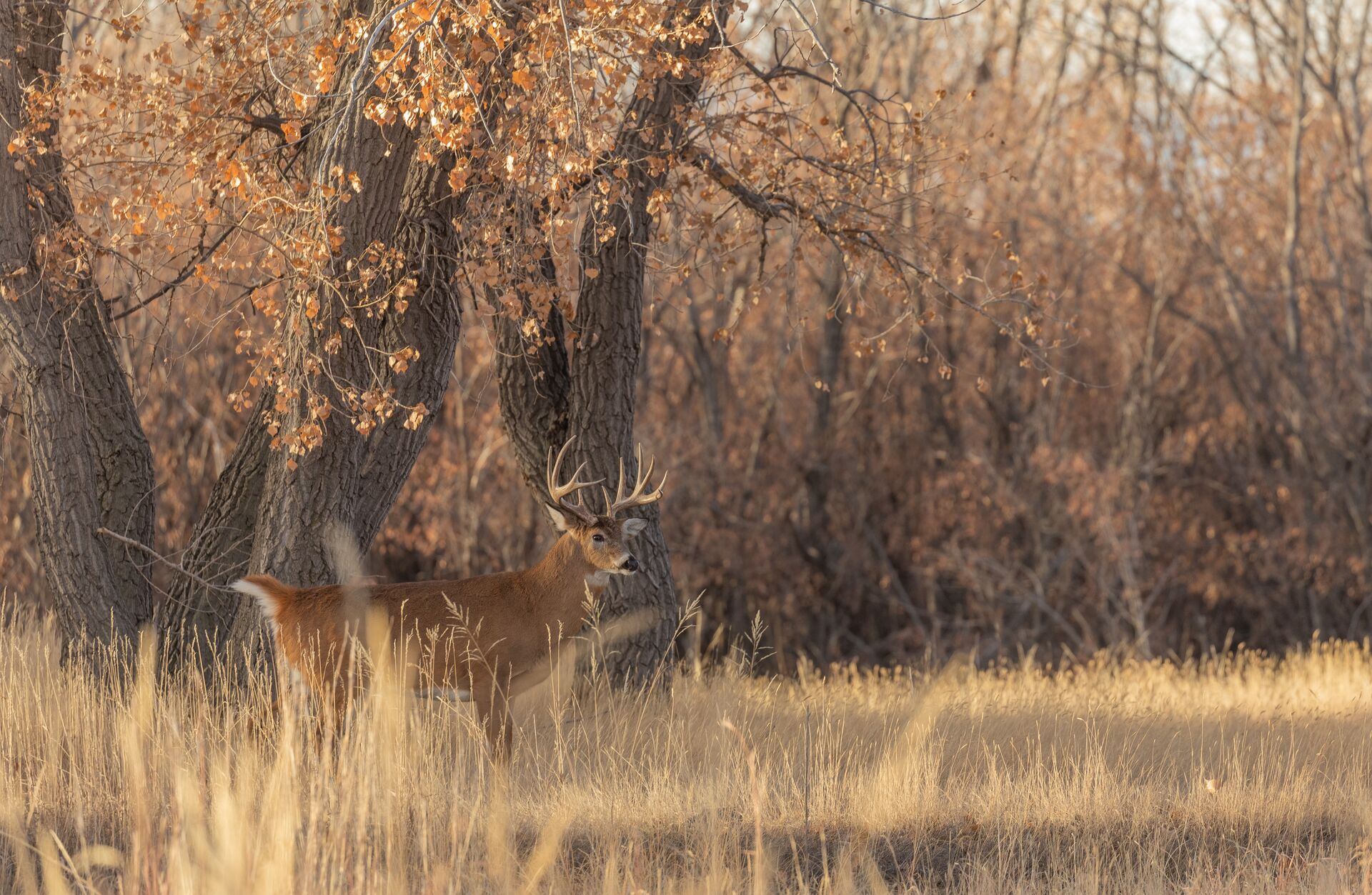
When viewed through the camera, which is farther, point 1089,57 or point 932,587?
point 1089,57

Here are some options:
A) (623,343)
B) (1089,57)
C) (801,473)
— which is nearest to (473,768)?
(623,343)

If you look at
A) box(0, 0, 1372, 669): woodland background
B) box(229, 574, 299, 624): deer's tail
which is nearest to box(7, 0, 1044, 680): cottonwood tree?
box(229, 574, 299, 624): deer's tail

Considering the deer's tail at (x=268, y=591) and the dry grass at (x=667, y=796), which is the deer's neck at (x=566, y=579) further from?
the deer's tail at (x=268, y=591)

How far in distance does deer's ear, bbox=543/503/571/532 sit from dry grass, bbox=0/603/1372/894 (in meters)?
1.07

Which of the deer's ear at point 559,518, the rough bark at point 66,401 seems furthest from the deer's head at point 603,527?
the rough bark at point 66,401

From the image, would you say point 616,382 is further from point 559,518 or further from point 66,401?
point 66,401

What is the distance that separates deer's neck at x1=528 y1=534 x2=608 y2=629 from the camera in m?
7.99

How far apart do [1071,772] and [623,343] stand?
365cm

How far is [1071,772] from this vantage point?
26.1 ft

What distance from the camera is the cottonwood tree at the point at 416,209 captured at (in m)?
7.05

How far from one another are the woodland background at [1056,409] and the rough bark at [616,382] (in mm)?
7859

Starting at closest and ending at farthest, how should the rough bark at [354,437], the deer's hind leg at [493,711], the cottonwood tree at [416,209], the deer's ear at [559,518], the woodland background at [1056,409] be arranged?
the cottonwood tree at [416,209] → the deer's hind leg at [493,711] → the deer's ear at [559,518] → the rough bark at [354,437] → the woodland background at [1056,409]

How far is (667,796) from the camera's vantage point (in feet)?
22.5

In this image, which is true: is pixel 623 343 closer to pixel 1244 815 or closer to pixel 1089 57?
pixel 1244 815
